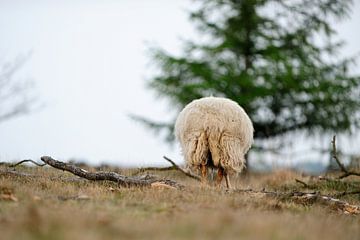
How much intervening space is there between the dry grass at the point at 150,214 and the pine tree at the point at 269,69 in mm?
11028

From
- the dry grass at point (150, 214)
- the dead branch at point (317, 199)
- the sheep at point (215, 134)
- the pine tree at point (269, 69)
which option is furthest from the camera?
the pine tree at point (269, 69)

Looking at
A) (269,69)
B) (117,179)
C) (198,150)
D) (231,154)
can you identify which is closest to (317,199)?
(231,154)

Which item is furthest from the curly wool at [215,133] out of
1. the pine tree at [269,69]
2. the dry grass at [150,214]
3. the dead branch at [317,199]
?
the pine tree at [269,69]

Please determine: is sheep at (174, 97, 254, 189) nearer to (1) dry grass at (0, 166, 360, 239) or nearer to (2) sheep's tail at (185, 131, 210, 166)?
(2) sheep's tail at (185, 131, 210, 166)

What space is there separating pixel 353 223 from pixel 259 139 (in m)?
14.3

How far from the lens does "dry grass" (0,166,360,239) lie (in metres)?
4.84

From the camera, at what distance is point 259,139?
69.0ft

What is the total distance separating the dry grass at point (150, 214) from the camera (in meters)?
4.84

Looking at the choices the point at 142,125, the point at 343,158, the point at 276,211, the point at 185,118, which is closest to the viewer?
the point at 276,211

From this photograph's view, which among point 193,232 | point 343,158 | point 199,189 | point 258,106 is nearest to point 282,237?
point 193,232

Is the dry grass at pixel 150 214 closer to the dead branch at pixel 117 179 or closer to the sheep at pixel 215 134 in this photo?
the dead branch at pixel 117 179

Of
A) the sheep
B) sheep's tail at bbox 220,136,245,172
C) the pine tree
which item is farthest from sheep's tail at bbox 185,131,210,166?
the pine tree

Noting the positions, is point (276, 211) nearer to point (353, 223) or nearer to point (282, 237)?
point (353, 223)

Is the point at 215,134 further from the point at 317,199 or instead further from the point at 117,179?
the point at 317,199
